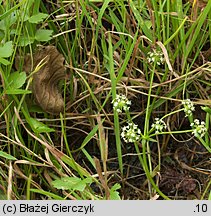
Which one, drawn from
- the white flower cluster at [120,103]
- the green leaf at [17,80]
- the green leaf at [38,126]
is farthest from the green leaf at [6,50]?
the white flower cluster at [120,103]

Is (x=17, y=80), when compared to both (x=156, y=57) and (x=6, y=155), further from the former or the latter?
(x=156, y=57)

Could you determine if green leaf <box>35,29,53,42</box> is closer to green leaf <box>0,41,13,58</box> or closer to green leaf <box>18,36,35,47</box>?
green leaf <box>18,36,35,47</box>

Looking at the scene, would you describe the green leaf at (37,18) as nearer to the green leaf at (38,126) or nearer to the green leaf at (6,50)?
the green leaf at (6,50)

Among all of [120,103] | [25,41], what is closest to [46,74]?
[25,41]

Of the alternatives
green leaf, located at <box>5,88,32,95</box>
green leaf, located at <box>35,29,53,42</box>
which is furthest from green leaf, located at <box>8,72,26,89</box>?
green leaf, located at <box>35,29,53,42</box>

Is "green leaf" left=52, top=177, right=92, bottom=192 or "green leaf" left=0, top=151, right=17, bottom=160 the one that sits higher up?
"green leaf" left=0, top=151, right=17, bottom=160

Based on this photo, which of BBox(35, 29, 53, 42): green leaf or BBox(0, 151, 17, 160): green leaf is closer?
BBox(0, 151, 17, 160): green leaf
